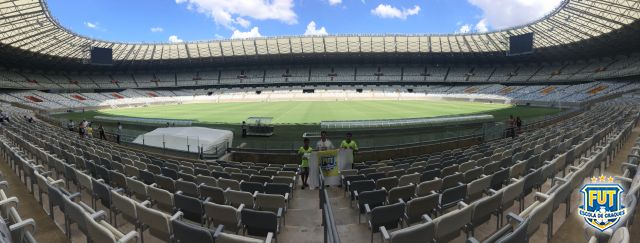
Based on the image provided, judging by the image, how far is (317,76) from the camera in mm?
91938

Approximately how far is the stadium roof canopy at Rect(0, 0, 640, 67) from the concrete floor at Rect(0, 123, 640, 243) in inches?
1736

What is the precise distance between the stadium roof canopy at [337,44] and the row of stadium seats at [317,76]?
3958mm

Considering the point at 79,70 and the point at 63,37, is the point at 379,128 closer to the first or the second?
the point at 63,37

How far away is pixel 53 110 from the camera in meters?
49.2

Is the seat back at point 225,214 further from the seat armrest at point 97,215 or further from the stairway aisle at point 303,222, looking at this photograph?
the seat armrest at point 97,215

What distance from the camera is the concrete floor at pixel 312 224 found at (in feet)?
17.1

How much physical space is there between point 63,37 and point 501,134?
7039cm

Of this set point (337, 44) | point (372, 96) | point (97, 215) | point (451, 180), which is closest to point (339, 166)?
point (451, 180)

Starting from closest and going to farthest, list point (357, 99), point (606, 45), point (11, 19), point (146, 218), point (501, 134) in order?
1. point (146, 218)
2. point (501, 134)
3. point (11, 19)
4. point (606, 45)
5. point (357, 99)

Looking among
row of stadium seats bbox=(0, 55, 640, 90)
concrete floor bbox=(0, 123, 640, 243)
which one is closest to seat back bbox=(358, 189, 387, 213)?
concrete floor bbox=(0, 123, 640, 243)

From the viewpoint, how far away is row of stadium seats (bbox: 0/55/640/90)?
74700 mm

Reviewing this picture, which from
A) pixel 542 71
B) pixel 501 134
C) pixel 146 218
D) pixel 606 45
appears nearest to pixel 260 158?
pixel 146 218

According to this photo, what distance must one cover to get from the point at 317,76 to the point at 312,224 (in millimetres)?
86668

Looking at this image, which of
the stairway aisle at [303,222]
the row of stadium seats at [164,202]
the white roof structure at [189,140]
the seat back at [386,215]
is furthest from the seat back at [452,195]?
the white roof structure at [189,140]
